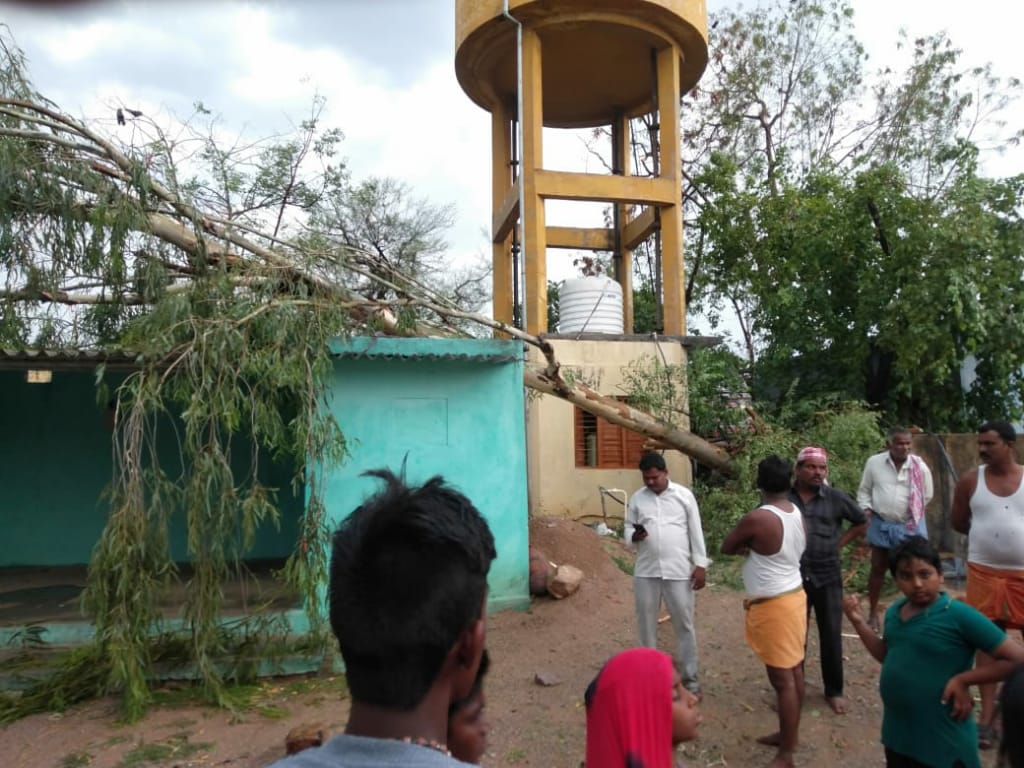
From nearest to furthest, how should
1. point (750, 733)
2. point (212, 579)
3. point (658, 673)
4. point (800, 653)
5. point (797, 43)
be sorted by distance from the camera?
1. point (658, 673)
2. point (800, 653)
3. point (750, 733)
4. point (212, 579)
5. point (797, 43)

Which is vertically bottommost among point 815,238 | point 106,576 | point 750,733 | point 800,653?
point 750,733

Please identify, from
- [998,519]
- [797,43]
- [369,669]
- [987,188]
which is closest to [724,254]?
[987,188]

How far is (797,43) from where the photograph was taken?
17.1 m

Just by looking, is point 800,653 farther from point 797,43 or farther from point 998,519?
point 797,43

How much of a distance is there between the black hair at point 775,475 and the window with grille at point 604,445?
7.36 m

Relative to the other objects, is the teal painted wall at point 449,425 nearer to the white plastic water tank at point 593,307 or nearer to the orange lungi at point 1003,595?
the orange lungi at point 1003,595

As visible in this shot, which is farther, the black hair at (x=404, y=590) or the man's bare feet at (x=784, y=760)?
the man's bare feet at (x=784, y=760)

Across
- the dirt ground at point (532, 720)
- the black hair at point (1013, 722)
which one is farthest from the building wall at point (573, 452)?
the black hair at point (1013, 722)

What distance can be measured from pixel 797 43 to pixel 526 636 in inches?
633

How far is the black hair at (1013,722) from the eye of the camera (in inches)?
56.9

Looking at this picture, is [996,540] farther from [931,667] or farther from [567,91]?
[567,91]

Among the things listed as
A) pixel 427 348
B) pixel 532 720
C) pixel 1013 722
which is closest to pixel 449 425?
pixel 427 348

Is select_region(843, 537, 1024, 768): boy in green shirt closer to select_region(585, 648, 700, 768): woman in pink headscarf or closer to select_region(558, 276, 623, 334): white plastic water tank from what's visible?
select_region(585, 648, 700, 768): woman in pink headscarf

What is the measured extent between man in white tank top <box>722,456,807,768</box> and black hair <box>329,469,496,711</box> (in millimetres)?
3006
